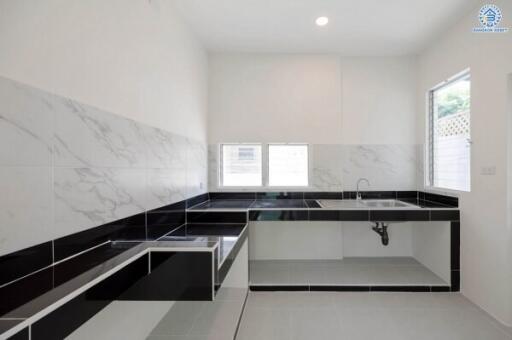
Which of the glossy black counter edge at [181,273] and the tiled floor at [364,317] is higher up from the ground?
the glossy black counter edge at [181,273]

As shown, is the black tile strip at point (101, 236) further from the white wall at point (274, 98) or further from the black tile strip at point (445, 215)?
the black tile strip at point (445, 215)

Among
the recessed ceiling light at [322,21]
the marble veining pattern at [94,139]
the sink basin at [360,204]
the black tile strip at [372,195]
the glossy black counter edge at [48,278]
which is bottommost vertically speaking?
the sink basin at [360,204]

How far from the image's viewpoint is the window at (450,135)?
2.60 meters

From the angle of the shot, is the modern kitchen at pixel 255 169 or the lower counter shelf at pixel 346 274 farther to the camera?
the lower counter shelf at pixel 346 274

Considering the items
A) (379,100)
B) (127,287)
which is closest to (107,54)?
(127,287)

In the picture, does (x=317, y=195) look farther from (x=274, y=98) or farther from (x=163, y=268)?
(x=163, y=268)

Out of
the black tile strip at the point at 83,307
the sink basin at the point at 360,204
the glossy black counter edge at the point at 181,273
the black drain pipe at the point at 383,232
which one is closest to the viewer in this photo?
the black tile strip at the point at 83,307

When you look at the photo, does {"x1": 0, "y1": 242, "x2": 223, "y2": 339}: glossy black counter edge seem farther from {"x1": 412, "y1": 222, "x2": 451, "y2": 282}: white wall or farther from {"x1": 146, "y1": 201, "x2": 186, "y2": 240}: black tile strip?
{"x1": 412, "y1": 222, "x2": 451, "y2": 282}: white wall

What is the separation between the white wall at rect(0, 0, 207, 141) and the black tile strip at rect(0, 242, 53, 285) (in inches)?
27.9

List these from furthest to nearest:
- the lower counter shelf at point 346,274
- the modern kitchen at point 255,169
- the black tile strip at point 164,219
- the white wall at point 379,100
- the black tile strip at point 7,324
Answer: the white wall at point 379,100 < the lower counter shelf at point 346,274 < the black tile strip at point 164,219 < the modern kitchen at point 255,169 < the black tile strip at point 7,324

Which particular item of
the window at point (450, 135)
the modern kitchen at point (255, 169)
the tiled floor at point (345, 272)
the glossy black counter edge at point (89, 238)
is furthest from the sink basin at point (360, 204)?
the glossy black counter edge at point (89, 238)

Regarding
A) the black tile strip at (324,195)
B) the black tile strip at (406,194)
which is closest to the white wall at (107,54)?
the black tile strip at (324,195)

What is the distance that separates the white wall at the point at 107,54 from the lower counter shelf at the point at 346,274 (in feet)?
6.49

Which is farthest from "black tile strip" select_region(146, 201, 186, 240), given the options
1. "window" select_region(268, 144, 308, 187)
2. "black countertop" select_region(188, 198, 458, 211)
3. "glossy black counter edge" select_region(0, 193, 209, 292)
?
"window" select_region(268, 144, 308, 187)
